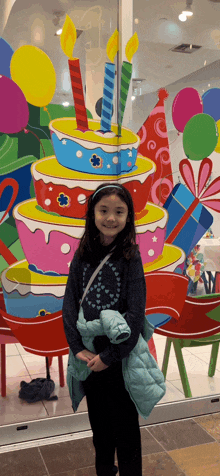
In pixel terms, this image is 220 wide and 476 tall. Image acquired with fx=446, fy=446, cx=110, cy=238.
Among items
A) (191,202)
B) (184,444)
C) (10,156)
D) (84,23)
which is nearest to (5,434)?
(184,444)

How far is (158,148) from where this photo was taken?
2.62 m

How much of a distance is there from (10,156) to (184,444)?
183cm

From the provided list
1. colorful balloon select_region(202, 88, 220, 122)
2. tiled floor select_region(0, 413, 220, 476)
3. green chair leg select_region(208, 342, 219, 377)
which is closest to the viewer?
tiled floor select_region(0, 413, 220, 476)

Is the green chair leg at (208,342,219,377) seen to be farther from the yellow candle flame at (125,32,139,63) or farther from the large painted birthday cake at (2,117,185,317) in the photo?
the yellow candle flame at (125,32,139,63)

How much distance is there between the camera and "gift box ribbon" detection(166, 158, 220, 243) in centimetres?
269

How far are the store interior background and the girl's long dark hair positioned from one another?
2.88 ft

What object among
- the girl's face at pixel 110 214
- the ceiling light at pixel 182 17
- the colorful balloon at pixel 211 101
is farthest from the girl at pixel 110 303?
the ceiling light at pixel 182 17

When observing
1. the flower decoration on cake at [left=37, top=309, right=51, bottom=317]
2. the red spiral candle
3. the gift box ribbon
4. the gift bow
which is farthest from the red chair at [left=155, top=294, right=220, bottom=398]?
the red spiral candle

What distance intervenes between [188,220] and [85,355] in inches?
51.1

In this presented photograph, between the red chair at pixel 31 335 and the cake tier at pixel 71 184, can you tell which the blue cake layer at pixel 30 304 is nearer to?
the red chair at pixel 31 335

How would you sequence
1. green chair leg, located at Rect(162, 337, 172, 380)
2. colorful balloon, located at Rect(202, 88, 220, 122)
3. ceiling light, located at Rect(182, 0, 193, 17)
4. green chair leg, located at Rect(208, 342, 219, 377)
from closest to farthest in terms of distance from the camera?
ceiling light, located at Rect(182, 0, 193, 17)
colorful balloon, located at Rect(202, 88, 220, 122)
green chair leg, located at Rect(162, 337, 172, 380)
green chair leg, located at Rect(208, 342, 219, 377)

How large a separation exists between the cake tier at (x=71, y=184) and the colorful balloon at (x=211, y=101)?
0.48 meters

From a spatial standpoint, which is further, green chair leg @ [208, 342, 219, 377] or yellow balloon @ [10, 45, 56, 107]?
green chair leg @ [208, 342, 219, 377]

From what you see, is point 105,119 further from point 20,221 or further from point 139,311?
point 139,311
